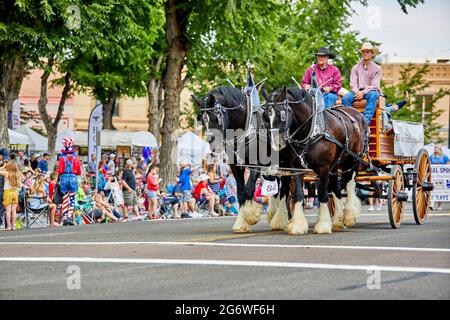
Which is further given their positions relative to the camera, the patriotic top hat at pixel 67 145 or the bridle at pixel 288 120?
the patriotic top hat at pixel 67 145

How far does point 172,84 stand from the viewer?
31250 mm

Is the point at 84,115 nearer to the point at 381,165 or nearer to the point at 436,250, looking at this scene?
the point at 381,165

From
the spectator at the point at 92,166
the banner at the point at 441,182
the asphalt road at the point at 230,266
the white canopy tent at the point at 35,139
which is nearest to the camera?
the asphalt road at the point at 230,266

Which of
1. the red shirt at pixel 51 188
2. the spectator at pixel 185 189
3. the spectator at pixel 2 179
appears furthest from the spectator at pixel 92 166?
the spectator at pixel 2 179

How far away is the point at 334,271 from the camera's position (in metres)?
10.6

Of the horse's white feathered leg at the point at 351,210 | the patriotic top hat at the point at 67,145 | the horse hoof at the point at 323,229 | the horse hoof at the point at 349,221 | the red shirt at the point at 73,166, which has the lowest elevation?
the horse hoof at the point at 323,229

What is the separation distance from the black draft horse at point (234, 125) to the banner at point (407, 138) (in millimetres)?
3438

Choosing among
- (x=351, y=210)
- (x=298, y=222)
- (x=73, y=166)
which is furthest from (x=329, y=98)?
(x=73, y=166)

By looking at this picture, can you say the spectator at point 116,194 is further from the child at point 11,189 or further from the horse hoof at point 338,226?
the horse hoof at point 338,226

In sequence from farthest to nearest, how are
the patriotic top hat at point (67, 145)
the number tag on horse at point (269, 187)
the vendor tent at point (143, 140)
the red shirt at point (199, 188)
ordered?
the vendor tent at point (143, 140), the red shirt at point (199, 188), the patriotic top hat at point (67, 145), the number tag on horse at point (269, 187)

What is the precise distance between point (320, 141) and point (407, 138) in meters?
3.51

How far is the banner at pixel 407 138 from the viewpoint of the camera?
18.6 m

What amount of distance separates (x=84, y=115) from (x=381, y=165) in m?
61.7
